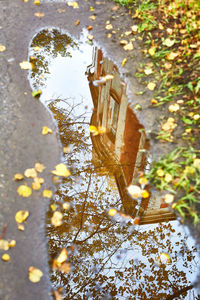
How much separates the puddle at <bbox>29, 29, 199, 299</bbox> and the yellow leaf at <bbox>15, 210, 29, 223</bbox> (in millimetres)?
216

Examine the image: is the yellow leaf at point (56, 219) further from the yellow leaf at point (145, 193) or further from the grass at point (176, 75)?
the grass at point (176, 75)

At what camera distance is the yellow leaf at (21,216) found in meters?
2.28

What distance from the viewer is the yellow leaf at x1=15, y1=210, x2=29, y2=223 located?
7.49 ft

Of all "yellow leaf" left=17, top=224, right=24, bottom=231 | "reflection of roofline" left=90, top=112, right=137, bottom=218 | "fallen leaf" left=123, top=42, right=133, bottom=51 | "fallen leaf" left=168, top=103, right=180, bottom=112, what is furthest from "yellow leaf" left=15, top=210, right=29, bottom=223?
"fallen leaf" left=123, top=42, right=133, bottom=51

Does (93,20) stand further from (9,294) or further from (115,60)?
(9,294)

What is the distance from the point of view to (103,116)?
3.47 meters

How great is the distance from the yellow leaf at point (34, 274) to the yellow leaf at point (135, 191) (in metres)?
1.15

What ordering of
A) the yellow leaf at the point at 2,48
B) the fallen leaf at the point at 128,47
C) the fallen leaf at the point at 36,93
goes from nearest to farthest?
the fallen leaf at the point at 36,93 → the yellow leaf at the point at 2,48 → the fallen leaf at the point at 128,47

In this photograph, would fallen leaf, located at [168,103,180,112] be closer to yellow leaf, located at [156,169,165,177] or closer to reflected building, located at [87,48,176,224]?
→ reflected building, located at [87,48,176,224]

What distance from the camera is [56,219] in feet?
8.04

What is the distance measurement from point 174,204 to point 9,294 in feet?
5.20

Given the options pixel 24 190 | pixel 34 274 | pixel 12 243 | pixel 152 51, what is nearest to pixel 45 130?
pixel 24 190

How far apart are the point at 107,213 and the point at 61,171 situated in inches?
25.8

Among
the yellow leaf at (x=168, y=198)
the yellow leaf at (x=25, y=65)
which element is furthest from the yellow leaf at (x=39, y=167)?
the yellow leaf at (x=25, y=65)
